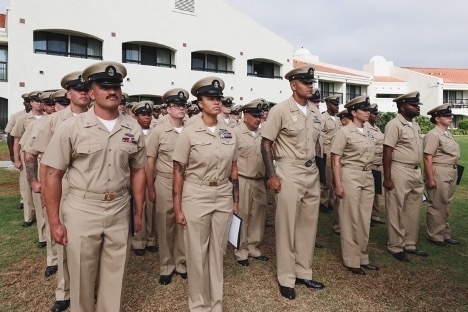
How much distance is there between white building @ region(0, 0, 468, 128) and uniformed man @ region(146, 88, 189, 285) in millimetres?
15204

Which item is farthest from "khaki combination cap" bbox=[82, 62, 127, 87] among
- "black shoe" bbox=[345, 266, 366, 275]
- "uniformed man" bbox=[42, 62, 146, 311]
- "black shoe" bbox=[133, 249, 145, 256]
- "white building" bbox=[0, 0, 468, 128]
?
"white building" bbox=[0, 0, 468, 128]

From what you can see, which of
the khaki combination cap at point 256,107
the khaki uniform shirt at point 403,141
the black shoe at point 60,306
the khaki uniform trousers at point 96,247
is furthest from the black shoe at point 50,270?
the khaki uniform shirt at point 403,141

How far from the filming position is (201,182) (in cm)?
325

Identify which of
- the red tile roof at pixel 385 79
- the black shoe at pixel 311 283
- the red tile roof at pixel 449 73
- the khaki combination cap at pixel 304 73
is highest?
the red tile roof at pixel 449 73

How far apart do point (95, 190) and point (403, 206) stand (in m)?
4.07

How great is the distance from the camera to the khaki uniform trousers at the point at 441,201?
5.55 metres

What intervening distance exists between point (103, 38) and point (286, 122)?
55.8 feet

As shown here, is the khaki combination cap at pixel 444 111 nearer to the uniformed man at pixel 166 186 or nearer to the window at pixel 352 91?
the uniformed man at pixel 166 186

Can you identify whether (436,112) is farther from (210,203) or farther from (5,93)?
(5,93)

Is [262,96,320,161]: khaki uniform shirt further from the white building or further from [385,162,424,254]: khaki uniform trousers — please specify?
Answer: the white building

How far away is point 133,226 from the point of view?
2.96 metres

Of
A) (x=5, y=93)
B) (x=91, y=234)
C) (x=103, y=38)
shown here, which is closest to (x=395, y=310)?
(x=91, y=234)

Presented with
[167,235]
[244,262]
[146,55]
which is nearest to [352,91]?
[146,55]

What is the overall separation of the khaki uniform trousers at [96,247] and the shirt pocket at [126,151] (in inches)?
10.9
